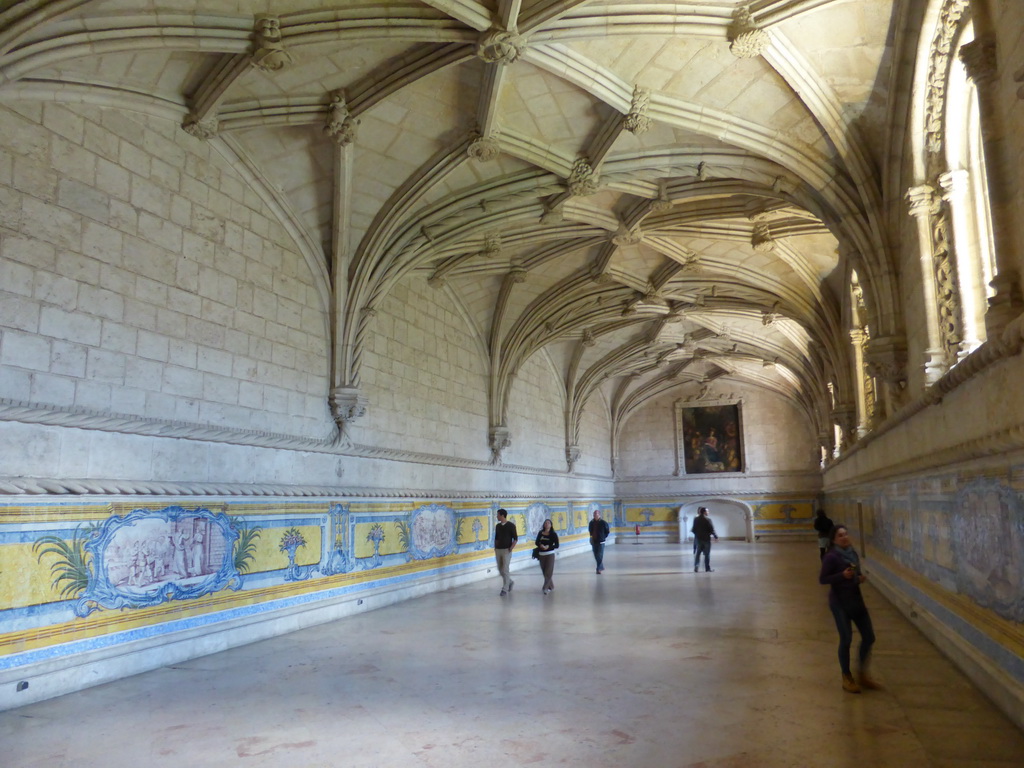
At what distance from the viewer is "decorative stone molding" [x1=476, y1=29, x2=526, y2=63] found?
Answer: 7.05 meters

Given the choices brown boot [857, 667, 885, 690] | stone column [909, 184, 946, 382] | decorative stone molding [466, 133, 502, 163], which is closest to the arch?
decorative stone molding [466, 133, 502, 163]

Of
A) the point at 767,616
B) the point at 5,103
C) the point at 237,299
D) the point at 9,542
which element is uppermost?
the point at 5,103

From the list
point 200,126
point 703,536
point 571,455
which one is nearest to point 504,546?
point 703,536

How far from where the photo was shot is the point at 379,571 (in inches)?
425

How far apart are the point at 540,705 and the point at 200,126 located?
661 cm

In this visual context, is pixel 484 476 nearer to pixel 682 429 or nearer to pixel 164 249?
pixel 164 249

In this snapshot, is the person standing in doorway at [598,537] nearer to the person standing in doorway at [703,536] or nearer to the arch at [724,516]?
the person standing in doorway at [703,536]

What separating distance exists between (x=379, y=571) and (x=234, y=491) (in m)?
3.29

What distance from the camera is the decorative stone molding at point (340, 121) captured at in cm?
823

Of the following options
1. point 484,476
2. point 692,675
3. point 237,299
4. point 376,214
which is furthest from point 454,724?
point 484,476

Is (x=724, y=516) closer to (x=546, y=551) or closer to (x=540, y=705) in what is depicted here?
(x=546, y=551)

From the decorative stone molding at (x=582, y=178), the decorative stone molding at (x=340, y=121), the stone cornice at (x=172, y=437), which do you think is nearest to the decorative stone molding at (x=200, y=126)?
the decorative stone molding at (x=340, y=121)

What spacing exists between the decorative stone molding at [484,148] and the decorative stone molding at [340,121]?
140 centimetres

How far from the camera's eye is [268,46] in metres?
6.96
